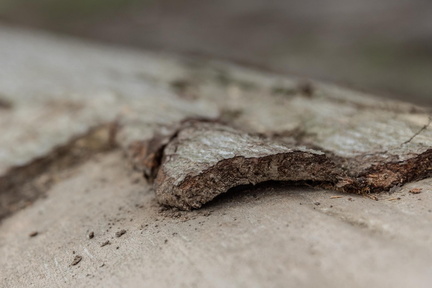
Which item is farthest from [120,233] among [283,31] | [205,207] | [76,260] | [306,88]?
[283,31]

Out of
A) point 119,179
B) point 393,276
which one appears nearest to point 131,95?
point 119,179

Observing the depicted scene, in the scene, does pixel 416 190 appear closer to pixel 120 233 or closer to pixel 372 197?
pixel 372 197

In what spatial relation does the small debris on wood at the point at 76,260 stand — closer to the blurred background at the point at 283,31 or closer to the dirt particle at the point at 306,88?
the dirt particle at the point at 306,88

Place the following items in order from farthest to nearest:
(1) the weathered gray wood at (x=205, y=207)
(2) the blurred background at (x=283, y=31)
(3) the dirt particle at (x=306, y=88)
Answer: (2) the blurred background at (x=283, y=31), (3) the dirt particle at (x=306, y=88), (1) the weathered gray wood at (x=205, y=207)

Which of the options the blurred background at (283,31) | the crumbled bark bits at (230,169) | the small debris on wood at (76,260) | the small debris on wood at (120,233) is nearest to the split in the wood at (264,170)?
the crumbled bark bits at (230,169)

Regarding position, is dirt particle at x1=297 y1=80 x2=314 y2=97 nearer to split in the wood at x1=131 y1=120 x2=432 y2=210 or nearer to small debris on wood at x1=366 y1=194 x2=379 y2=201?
split in the wood at x1=131 y1=120 x2=432 y2=210

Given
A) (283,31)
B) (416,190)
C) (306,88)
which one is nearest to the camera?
(416,190)

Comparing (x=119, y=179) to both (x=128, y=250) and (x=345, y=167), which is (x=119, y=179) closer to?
(x=128, y=250)
